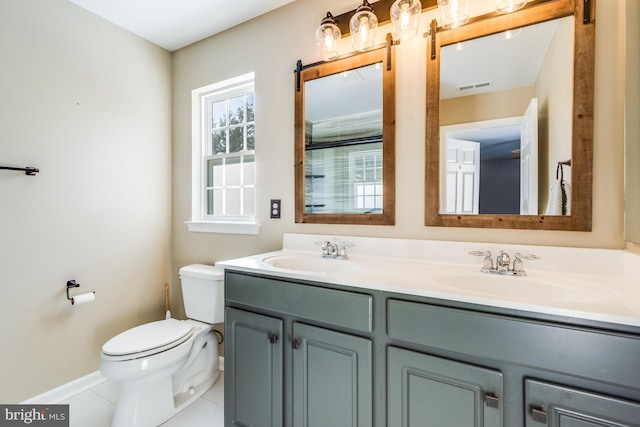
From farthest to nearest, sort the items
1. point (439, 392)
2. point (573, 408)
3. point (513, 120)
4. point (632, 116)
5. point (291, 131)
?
point (291, 131), point (513, 120), point (632, 116), point (439, 392), point (573, 408)

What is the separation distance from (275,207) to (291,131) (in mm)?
501

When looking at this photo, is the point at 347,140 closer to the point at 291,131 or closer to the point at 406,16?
the point at 291,131

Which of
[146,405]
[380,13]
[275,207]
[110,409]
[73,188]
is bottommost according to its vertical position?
[110,409]

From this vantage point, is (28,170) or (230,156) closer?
(28,170)

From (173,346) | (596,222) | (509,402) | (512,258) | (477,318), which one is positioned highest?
(596,222)

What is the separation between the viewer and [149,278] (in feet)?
7.48

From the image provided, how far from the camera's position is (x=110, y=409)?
5.67 feet

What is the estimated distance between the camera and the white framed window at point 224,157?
213 centimetres

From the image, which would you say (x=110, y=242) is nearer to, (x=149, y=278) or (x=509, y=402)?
(x=149, y=278)

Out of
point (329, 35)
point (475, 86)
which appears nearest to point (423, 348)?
point (475, 86)

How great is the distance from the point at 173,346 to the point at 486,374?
1.53m

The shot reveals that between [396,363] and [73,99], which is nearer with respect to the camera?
[396,363]

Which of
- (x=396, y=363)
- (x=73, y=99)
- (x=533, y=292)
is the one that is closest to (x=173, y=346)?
(x=396, y=363)

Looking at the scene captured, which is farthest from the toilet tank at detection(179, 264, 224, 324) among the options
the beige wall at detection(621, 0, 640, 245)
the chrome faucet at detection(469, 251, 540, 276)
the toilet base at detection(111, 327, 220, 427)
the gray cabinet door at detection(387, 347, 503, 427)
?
the beige wall at detection(621, 0, 640, 245)
